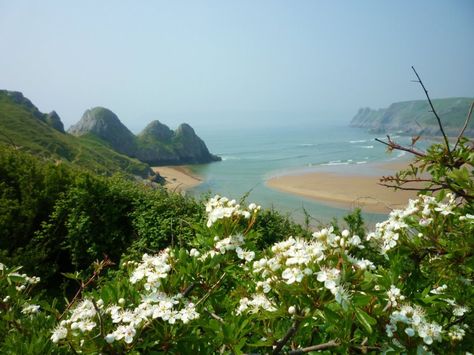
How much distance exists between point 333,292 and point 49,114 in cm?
7669

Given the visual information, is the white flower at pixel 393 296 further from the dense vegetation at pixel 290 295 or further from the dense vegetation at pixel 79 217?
the dense vegetation at pixel 79 217

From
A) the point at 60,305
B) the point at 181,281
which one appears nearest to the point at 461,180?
the point at 181,281

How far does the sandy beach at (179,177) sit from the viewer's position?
43.6 m

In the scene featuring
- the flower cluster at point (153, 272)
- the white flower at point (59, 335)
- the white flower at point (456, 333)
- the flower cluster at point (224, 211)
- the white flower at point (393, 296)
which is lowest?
the white flower at point (456, 333)

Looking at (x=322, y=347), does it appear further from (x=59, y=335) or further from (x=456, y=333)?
(x=59, y=335)

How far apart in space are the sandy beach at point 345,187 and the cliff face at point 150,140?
31506 millimetres

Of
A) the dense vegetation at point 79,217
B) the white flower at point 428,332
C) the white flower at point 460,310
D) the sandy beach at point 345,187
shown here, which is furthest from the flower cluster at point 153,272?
the sandy beach at point 345,187

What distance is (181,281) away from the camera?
2207 millimetres

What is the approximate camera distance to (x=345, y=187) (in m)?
34.2

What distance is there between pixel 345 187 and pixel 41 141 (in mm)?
38117

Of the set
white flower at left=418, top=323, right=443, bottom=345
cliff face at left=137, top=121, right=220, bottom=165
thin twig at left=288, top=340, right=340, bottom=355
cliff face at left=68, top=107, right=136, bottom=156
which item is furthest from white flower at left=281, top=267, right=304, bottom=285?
cliff face at left=68, top=107, right=136, bottom=156

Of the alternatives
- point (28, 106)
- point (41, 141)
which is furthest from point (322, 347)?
point (28, 106)

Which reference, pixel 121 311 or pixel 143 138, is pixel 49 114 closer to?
pixel 143 138

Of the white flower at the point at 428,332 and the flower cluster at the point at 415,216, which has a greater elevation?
the flower cluster at the point at 415,216
